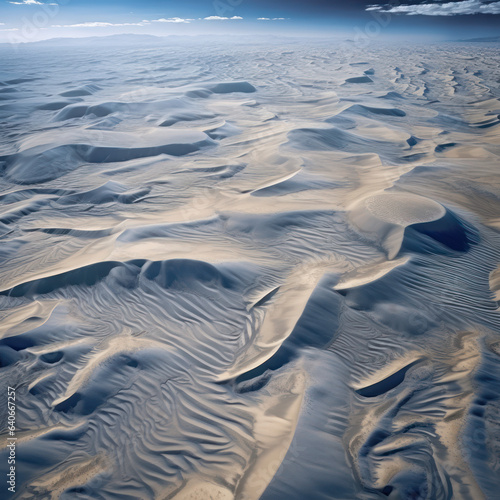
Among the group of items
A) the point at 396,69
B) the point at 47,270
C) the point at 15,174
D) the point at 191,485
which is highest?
the point at 396,69

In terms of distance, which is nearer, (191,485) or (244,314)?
(191,485)

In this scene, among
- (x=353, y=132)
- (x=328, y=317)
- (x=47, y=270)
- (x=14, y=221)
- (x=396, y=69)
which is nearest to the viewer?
(x=328, y=317)

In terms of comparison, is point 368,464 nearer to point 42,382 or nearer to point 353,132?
point 42,382

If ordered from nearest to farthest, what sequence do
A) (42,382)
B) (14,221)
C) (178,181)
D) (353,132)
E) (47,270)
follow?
(42,382) < (47,270) < (14,221) < (178,181) < (353,132)

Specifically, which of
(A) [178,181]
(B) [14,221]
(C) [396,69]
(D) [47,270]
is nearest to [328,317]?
(D) [47,270]

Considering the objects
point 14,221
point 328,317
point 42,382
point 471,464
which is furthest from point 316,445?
point 14,221

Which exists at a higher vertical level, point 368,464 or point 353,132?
point 353,132

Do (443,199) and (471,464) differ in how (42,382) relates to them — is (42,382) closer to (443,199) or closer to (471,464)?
(471,464)
